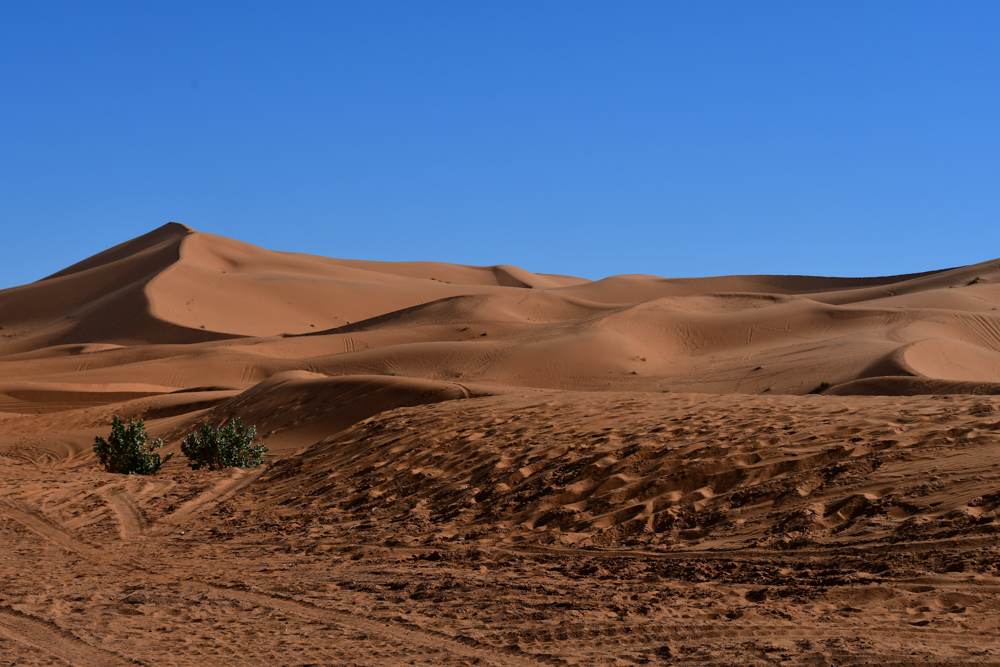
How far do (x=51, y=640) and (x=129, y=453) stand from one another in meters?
9.70

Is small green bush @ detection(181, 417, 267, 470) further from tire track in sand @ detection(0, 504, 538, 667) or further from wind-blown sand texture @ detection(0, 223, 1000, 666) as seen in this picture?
tire track in sand @ detection(0, 504, 538, 667)

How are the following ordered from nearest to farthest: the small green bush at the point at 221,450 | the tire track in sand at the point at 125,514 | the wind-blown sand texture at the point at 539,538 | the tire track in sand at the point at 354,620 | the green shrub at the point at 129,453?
the tire track in sand at the point at 354,620 → the wind-blown sand texture at the point at 539,538 → the tire track in sand at the point at 125,514 → the green shrub at the point at 129,453 → the small green bush at the point at 221,450

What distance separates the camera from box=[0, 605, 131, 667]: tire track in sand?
4.91 meters

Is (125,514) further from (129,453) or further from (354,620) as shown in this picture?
(354,620)

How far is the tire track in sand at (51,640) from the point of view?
16.1 feet

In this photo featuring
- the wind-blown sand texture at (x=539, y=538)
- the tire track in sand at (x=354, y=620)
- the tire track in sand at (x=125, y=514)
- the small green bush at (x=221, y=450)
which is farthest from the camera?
the small green bush at (x=221, y=450)

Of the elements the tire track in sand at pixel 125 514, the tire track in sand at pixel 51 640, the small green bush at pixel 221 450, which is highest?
the small green bush at pixel 221 450

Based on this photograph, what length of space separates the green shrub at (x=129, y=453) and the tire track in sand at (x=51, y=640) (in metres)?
8.59

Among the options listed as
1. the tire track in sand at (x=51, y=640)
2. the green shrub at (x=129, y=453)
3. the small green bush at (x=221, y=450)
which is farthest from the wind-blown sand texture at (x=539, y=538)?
the small green bush at (x=221, y=450)

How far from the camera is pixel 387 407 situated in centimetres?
1858

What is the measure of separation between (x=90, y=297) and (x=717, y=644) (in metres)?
75.5

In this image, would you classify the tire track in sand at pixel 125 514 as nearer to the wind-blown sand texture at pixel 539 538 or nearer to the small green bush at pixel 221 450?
the wind-blown sand texture at pixel 539 538

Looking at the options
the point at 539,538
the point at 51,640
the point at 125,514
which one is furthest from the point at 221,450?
the point at 51,640

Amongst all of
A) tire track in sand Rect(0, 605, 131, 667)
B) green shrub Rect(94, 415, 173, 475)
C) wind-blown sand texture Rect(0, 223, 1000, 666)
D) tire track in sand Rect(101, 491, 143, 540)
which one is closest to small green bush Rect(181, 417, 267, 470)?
green shrub Rect(94, 415, 173, 475)
